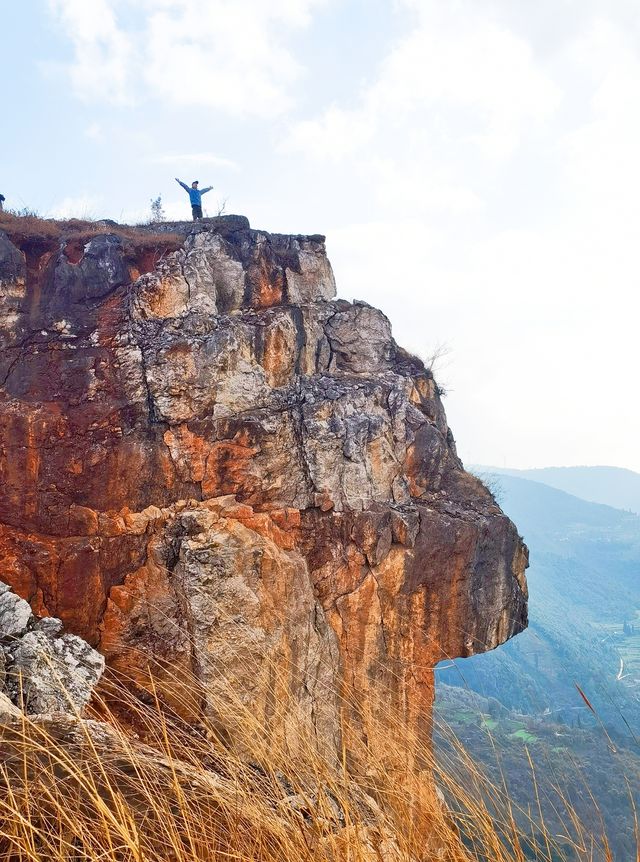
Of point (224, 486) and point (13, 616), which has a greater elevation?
point (224, 486)

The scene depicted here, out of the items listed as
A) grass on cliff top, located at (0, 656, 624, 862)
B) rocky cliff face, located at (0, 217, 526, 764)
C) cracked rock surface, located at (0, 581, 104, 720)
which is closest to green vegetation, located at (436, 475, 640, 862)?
grass on cliff top, located at (0, 656, 624, 862)

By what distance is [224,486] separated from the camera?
10.9 meters

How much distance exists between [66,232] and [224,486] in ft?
22.6

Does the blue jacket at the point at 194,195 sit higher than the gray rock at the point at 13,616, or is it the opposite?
the blue jacket at the point at 194,195

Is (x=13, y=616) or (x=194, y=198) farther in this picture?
(x=194, y=198)

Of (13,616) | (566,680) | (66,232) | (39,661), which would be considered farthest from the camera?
(566,680)

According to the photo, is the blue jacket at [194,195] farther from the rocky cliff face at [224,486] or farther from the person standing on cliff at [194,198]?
the rocky cliff face at [224,486]

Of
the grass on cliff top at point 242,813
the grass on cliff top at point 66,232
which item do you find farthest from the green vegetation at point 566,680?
the grass on cliff top at point 66,232

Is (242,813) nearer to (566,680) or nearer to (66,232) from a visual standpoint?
(66,232)

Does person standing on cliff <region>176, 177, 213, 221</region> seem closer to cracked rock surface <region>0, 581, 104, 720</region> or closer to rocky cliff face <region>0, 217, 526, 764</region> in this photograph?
rocky cliff face <region>0, 217, 526, 764</region>

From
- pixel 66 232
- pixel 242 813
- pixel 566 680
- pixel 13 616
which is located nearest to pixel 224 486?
pixel 13 616

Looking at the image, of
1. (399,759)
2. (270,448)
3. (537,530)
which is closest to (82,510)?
(270,448)

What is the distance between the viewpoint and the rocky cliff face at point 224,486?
981cm

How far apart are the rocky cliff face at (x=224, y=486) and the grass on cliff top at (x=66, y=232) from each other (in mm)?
116
